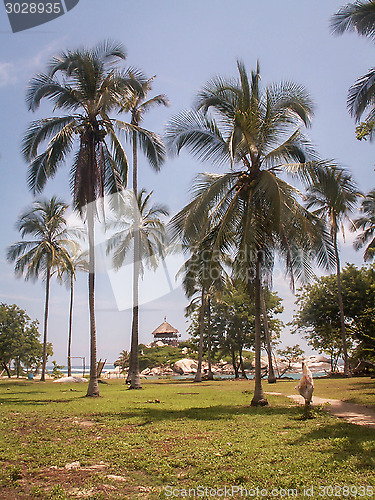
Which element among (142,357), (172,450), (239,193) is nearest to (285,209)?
(239,193)

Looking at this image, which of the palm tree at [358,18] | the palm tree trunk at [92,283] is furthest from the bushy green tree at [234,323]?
the palm tree at [358,18]

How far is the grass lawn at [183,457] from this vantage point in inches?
175

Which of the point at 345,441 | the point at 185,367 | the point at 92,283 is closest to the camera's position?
the point at 345,441

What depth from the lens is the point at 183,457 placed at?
557 centimetres

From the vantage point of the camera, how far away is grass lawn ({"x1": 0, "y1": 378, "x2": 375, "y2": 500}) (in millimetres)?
4434

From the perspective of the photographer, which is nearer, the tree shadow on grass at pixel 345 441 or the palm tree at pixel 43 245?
the tree shadow on grass at pixel 345 441

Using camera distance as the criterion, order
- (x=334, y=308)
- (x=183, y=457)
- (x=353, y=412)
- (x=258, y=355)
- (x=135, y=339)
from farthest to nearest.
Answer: (x=334, y=308), (x=135, y=339), (x=258, y=355), (x=353, y=412), (x=183, y=457)

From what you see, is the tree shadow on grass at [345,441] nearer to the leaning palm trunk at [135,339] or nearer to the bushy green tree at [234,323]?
the leaning palm trunk at [135,339]

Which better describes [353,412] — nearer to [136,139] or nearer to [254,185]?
[254,185]

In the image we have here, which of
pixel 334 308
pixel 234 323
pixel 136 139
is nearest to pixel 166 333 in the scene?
pixel 234 323

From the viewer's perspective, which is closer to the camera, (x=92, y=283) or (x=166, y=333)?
(x=92, y=283)

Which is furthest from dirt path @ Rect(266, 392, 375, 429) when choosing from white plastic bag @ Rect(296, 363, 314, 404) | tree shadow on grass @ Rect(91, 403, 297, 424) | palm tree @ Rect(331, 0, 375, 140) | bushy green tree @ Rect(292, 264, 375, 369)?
bushy green tree @ Rect(292, 264, 375, 369)

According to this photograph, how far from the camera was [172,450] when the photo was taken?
593 cm

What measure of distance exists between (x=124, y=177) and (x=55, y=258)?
11.2m
